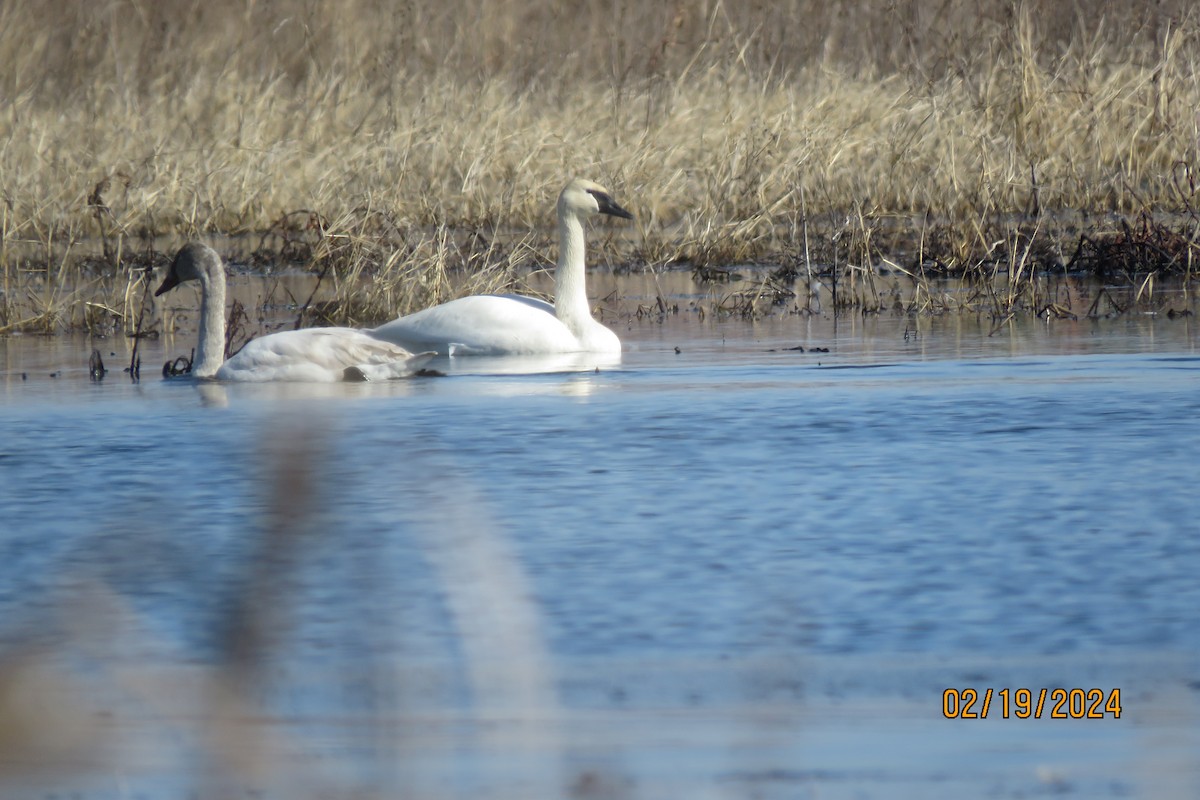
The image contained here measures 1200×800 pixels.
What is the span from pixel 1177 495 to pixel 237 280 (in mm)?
9186

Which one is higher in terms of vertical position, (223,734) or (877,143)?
(877,143)

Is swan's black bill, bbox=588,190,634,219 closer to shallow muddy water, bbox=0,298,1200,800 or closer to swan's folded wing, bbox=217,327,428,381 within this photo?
swan's folded wing, bbox=217,327,428,381

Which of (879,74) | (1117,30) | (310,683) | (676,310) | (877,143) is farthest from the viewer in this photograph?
(1117,30)

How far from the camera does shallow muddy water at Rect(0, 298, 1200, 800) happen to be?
8.80 ft

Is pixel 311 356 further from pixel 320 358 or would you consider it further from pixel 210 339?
pixel 210 339

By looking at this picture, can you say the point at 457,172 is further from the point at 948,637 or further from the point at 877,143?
the point at 948,637

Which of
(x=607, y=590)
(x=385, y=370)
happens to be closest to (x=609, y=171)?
(x=385, y=370)

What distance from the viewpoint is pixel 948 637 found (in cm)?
390

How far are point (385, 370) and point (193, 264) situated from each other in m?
1.71

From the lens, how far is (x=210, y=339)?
9359 mm

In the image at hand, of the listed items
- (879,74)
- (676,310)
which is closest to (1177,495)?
(676,310)
